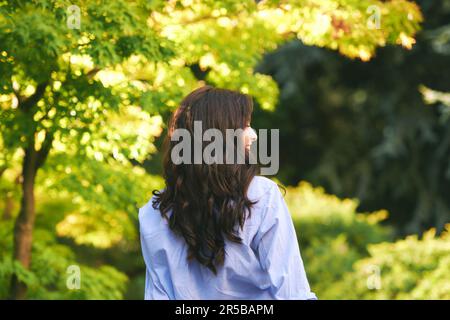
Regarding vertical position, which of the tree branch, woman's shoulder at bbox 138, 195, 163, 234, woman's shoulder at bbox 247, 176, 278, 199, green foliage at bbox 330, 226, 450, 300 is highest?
the tree branch

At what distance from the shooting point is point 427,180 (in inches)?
455

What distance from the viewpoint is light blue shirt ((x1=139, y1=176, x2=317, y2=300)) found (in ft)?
7.50

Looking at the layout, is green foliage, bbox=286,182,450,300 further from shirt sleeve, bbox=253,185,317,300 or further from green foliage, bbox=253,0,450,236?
shirt sleeve, bbox=253,185,317,300

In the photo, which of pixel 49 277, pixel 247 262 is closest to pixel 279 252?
pixel 247 262

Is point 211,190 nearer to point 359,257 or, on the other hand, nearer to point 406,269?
point 406,269

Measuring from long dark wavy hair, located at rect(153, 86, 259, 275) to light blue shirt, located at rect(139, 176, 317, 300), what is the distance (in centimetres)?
Answer: 4

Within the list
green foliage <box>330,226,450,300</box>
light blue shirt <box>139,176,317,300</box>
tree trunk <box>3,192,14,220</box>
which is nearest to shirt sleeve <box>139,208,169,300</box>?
light blue shirt <box>139,176,317,300</box>

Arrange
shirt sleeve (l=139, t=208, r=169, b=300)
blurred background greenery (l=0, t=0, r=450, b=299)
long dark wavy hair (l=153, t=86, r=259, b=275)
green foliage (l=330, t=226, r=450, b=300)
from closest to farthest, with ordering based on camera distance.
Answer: long dark wavy hair (l=153, t=86, r=259, b=275), shirt sleeve (l=139, t=208, r=169, b=300), blurred background greenery (l=0, t=0, r=450, b=299), green foliage (l=330, t=226, r=450, b=300)

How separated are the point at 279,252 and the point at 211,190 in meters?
0.30

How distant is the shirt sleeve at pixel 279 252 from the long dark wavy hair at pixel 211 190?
75 millimetres

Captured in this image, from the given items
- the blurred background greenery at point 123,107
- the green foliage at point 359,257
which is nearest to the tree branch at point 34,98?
the blurred background greenery at point 123,107

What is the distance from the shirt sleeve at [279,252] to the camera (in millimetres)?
2273

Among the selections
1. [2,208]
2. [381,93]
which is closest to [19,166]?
[2,208]
